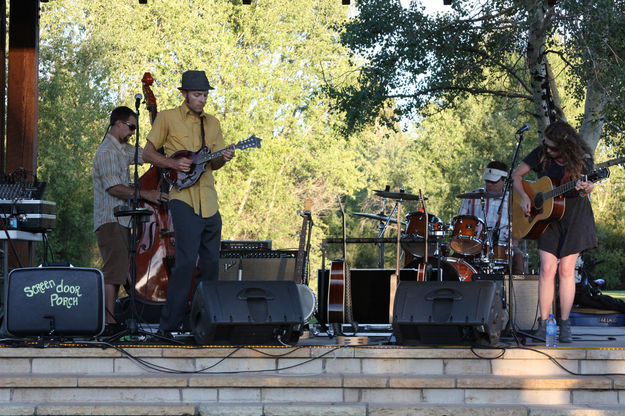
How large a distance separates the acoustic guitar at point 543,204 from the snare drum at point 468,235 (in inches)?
95.6

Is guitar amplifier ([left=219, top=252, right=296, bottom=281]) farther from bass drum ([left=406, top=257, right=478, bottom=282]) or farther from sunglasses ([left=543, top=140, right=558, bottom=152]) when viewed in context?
sunglasses ([left=543, top=140, right=558, bottom=152])

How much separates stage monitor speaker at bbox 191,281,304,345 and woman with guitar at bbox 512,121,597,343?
73.9 inches

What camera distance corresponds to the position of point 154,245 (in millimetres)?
7070

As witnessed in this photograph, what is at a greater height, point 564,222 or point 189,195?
point 189,195

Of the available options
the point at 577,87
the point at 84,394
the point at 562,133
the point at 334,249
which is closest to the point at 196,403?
the point at 84,394

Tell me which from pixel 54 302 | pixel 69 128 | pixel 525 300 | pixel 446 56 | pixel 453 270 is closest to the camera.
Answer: pixel 54 302

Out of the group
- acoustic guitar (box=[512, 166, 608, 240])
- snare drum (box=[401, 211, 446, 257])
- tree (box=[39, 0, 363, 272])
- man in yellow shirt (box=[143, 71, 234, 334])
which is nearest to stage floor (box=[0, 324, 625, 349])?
man in yellow shirt (box=[143, 71, 234, 334])

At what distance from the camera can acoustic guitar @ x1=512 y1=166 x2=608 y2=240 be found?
6.05 metres

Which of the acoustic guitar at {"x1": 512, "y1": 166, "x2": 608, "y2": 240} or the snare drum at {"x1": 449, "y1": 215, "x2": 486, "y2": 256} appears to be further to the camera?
the snare drum at {"x1": 449, "y1": 215, "x2": 486, "y2": 256}

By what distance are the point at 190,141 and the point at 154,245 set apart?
125cm

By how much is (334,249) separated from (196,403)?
30295 millimetres

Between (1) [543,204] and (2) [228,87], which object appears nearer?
(1) [543,204]

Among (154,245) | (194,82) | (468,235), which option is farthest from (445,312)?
(468,235)

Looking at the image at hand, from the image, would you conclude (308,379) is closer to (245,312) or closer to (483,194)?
(245,312)
